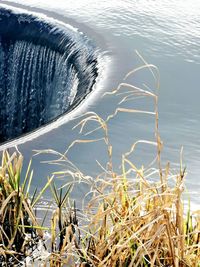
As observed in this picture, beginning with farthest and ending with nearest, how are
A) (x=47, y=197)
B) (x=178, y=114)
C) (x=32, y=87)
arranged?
(x=32, y=87), (x=178, y=114), (x=47, y=197)

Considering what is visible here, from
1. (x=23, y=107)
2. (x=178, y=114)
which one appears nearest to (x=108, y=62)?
(x=178, y=114)

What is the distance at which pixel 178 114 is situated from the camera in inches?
233

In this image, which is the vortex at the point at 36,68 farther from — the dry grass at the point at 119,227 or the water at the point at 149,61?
the dry grass at the point at 119,227

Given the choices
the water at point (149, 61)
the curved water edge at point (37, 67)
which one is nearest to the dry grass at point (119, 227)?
the water at point (149, 61)

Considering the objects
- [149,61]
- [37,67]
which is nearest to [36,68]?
[37,67]

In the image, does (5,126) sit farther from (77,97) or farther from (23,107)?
(77,97)

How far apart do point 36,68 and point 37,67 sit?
0.19ft

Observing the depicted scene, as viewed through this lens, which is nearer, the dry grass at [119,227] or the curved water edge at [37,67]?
the dry grass at [119,227]

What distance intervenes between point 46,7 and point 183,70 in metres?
2.58

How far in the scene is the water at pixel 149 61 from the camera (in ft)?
17.3

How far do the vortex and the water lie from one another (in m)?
0.19

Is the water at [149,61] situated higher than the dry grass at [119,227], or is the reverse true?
the water at [149,61]

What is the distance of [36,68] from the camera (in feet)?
28.0

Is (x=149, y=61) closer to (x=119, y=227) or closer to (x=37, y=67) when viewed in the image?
(x=37, y=67)
